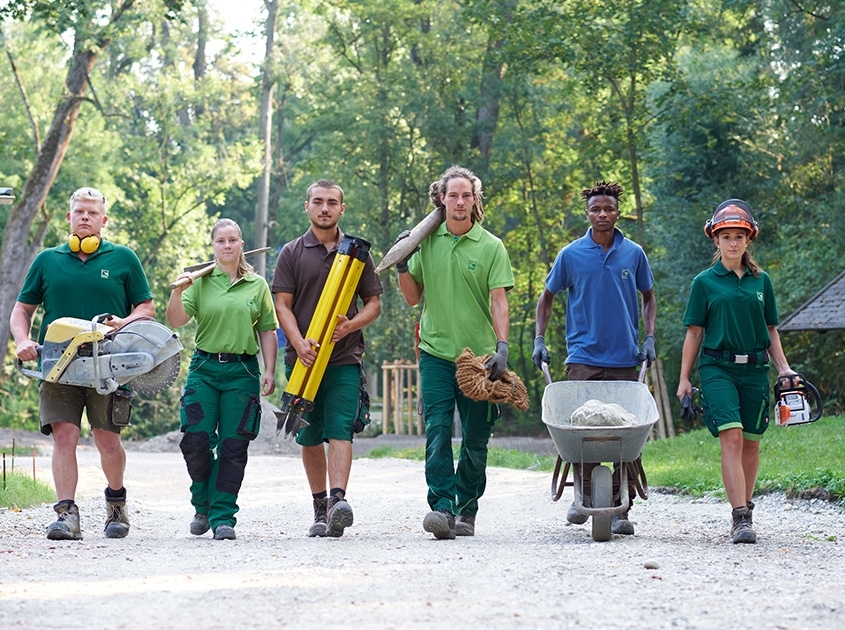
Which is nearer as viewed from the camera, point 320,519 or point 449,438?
point 449,438

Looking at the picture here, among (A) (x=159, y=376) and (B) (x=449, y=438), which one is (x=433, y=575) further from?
(A) (x=159, y=376)

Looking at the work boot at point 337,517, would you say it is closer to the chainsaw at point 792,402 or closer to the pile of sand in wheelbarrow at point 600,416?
the pile of sand in wheelbarrow at point 600,416

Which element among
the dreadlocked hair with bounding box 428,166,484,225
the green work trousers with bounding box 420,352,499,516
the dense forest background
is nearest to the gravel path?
the green work trousers with bounding box 420,352,499,516

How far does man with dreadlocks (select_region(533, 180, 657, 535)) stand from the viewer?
8344 mm

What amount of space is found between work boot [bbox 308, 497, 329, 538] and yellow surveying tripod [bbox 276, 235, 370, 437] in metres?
0.66

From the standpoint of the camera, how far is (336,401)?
27.0 ft

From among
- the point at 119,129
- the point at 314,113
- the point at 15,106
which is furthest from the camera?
the point at 119,129

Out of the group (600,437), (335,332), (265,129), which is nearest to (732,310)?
(600,437)

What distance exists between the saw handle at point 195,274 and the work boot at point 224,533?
1.54m

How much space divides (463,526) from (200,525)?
66.9 inches

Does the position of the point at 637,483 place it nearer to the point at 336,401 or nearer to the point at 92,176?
the point at 336,401

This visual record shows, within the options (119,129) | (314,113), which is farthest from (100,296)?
(119,129)

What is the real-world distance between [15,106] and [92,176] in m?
4.89

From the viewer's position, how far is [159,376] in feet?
26.2
